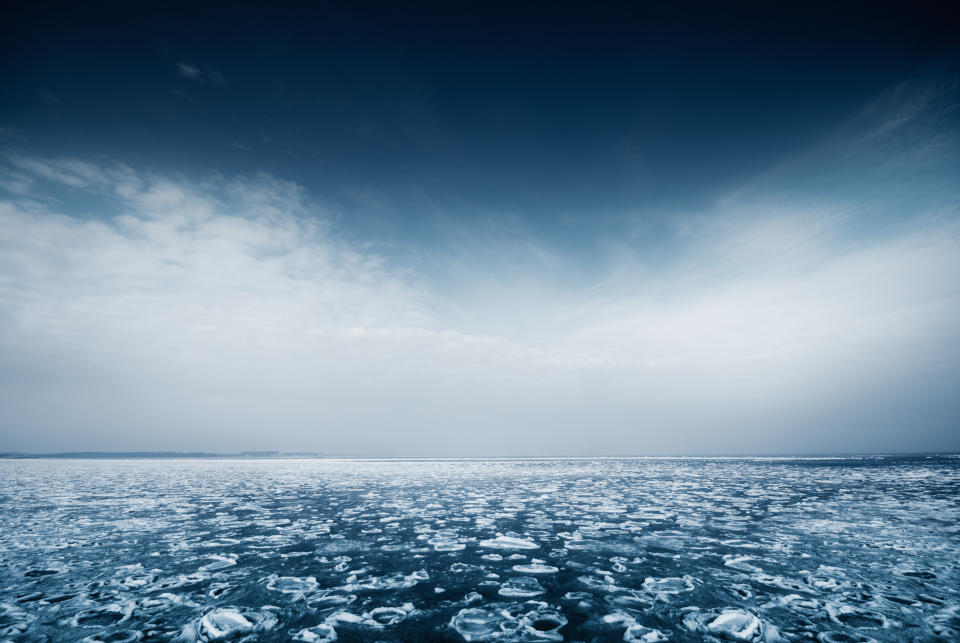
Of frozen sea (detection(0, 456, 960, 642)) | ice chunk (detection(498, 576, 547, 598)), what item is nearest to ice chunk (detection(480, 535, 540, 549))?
frozen sea (detection(0, 456, 960, 642))

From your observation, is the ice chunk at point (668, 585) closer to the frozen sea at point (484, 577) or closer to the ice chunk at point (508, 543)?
the frozen sea at point (484, 577)

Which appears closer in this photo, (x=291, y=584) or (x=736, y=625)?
(x=736, y=625)

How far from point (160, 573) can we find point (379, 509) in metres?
7.46

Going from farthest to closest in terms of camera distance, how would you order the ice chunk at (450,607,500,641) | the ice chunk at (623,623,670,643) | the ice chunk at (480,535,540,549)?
the ice chunk at (480,535,540,549) → the ice chunk at (450,607,500,641) → the ice chunk at (623,623,670,643)

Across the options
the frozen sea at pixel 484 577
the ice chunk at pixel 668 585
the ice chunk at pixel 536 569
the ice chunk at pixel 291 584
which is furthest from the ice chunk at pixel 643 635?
the ice chunk at pixel 291 584

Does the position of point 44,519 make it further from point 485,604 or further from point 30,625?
point 485,604

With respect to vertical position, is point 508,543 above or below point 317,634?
below

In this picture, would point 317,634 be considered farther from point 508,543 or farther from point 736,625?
point 508,543

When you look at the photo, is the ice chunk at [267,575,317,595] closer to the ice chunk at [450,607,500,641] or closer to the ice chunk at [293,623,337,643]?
the ice chunk at [293,623,337,643]

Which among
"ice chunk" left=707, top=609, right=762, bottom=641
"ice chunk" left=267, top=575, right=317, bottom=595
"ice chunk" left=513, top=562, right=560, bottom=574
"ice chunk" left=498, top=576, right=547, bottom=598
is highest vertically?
"ice chunk" left=707, top=609, right=762, bottom=641

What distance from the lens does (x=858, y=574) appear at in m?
5.81

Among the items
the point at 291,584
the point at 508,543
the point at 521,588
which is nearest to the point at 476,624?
the point at 521,588

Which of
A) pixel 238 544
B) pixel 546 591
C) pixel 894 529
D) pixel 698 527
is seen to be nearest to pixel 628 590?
pixel 546 591

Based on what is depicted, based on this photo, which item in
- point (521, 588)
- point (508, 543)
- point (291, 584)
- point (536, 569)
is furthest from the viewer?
point (508, 543)
